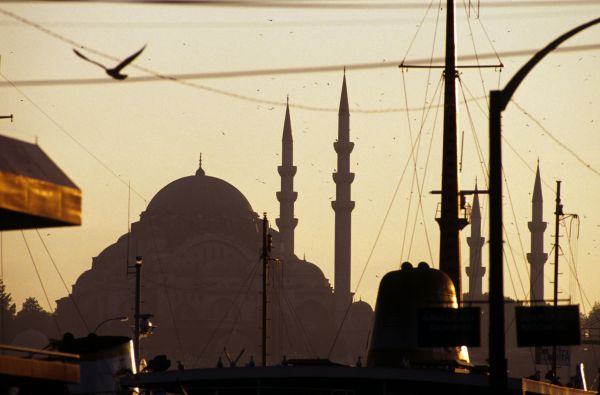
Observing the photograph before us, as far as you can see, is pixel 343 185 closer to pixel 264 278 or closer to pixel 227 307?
pixel 227 307

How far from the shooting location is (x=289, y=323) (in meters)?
189

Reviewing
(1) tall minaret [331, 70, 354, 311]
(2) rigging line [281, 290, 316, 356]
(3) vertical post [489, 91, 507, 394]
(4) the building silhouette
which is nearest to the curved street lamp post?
(3) vertical post [489, 91, 507, 394]

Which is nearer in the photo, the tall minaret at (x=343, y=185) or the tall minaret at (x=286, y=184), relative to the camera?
the tall minaret at (x=343, y=185)

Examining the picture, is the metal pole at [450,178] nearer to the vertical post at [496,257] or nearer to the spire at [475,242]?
the vertical post at [496,257]

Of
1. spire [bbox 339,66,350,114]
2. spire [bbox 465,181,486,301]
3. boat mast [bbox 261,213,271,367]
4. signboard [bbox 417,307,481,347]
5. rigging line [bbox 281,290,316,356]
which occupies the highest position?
spire [bbox 339,66,350,114]

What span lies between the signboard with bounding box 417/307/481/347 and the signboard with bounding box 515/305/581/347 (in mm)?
717

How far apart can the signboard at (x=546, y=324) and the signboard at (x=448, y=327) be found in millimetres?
717

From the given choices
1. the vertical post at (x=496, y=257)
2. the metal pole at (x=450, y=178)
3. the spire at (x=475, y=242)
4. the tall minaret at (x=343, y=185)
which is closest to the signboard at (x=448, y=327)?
the vertical post at (x=496, y=257)

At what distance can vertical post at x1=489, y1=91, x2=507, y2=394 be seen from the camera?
2458 centimetres

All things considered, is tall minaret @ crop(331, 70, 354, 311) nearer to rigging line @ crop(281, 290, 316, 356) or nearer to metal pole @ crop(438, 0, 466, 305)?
rigging line @ crop(281, 290, 316, 356)

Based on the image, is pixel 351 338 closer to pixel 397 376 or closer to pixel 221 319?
pixel 221 319

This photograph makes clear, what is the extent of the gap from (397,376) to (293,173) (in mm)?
144272

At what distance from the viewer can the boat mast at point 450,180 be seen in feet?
171

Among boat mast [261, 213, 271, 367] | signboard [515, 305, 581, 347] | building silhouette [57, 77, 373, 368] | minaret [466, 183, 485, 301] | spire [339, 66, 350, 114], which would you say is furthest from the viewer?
building silhouette [57, 77, 373, 368]
